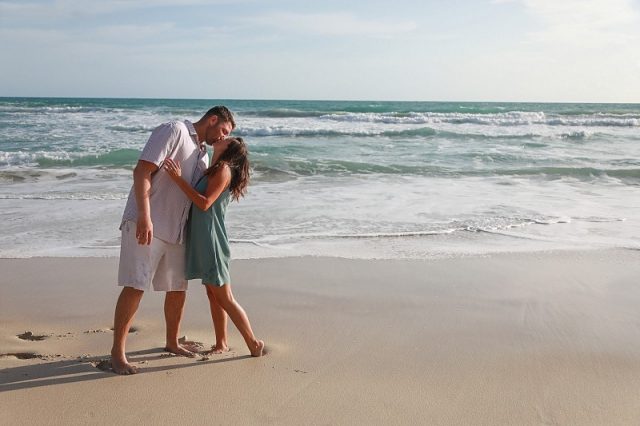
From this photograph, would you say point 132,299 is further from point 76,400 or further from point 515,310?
point 515,310

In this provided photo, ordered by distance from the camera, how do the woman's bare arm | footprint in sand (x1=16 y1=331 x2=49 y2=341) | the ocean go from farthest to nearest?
the ocean < footprint in sand (x1=16 y1=331 x2=49 y2=341) < the woman's bare arm

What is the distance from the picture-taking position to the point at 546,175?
14570mm

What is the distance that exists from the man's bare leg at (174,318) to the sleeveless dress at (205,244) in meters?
0.25

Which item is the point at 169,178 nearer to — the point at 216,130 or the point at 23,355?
the point at 216,130

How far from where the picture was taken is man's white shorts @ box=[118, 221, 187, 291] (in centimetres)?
371

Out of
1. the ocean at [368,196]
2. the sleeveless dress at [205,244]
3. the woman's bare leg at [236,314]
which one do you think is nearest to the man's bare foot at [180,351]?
the woman's bare leg at [236,314]

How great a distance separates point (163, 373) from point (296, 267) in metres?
2.58

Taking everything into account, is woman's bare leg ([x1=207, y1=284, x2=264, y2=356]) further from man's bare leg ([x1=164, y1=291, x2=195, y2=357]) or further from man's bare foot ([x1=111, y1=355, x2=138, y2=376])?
man's bare foot ([x1=111, y1=355, x2=138, y2=376])

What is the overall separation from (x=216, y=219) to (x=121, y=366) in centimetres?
98

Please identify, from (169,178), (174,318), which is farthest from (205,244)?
(174,318)

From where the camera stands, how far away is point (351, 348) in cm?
418

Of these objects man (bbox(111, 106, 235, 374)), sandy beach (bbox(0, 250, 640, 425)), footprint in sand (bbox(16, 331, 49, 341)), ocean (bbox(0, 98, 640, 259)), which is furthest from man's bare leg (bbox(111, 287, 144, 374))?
ocean (bbox(0, 98, 640, 259))

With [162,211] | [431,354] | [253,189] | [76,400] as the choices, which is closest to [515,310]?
[431,354]

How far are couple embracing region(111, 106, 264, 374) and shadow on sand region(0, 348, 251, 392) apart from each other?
0.37ft
